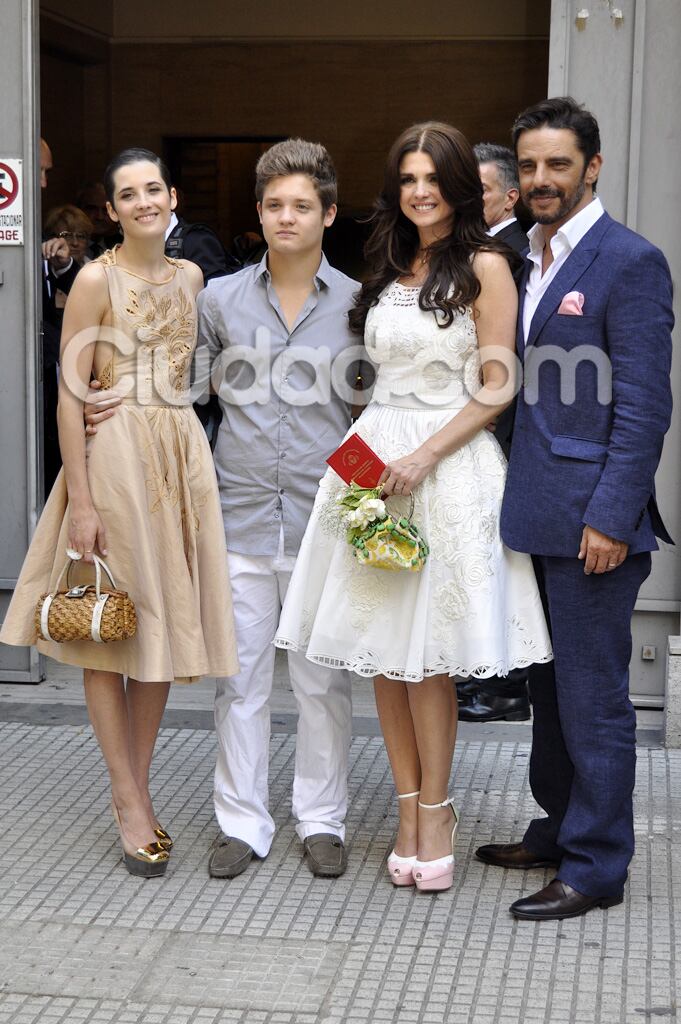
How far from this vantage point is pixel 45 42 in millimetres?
9547

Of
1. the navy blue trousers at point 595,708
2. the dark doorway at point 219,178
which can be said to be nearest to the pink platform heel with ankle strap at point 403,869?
the navy blue trousers at point 595,708

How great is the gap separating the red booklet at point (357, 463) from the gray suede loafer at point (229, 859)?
1.18 metres

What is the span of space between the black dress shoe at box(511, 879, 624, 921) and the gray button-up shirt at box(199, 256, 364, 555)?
1208 mm

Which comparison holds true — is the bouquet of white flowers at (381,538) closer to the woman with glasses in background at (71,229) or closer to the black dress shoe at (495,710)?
the black dress shoe at (495,710)

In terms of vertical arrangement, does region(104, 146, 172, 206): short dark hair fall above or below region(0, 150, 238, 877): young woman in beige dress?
above

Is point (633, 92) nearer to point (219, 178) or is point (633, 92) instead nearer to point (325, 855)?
point (325, 855)

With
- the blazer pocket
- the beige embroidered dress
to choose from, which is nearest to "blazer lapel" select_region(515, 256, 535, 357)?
the blazer pocket

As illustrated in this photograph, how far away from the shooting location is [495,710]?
546 cm

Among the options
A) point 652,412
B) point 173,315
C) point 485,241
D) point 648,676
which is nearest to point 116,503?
point 173,315

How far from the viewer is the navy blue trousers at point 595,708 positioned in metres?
3.64

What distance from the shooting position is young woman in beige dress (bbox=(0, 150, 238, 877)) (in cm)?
388

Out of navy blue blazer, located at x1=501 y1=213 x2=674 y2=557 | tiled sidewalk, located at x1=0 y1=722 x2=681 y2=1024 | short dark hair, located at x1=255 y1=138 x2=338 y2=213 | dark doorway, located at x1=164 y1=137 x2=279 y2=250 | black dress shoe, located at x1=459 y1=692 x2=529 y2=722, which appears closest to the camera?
tiled sidewalk, located at x1=0 y1=722 x2=681 y2=1024

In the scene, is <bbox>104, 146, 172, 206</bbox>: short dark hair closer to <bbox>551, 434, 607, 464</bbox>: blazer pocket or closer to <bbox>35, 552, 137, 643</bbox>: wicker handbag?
<bbox>35, 552, 137, 643</bbox>: wicker handbag

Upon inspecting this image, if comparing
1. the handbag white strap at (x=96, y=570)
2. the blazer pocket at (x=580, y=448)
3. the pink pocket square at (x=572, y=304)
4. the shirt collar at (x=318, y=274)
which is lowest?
the handbag white strap at (x=96, y=570)
